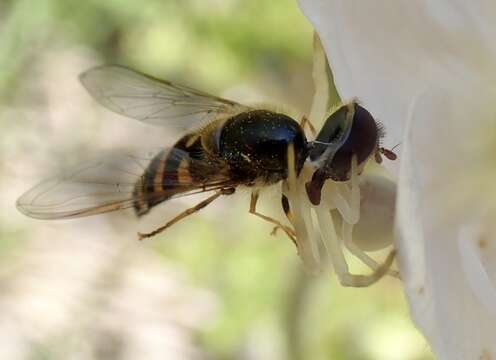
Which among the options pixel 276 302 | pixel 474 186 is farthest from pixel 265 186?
pixel 276 302

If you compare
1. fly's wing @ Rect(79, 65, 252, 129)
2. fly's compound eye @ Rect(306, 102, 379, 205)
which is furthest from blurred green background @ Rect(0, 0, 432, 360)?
fly's compound eye @ Rect(306, 102, 379, 205)

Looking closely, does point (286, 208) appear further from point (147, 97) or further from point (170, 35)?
point (170, 35)

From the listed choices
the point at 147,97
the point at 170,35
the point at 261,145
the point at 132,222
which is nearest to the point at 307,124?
the point at 261,145

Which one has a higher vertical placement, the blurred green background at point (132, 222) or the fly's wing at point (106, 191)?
the fly's wing at point (106, 191)

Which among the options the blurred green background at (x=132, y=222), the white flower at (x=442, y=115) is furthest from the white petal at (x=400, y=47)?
the blurred green background at (x=132, y=222)

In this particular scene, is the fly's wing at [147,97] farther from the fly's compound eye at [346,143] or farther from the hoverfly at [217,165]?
the fly's compound eye at [346,143]

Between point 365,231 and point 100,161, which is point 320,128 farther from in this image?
point 100,161
